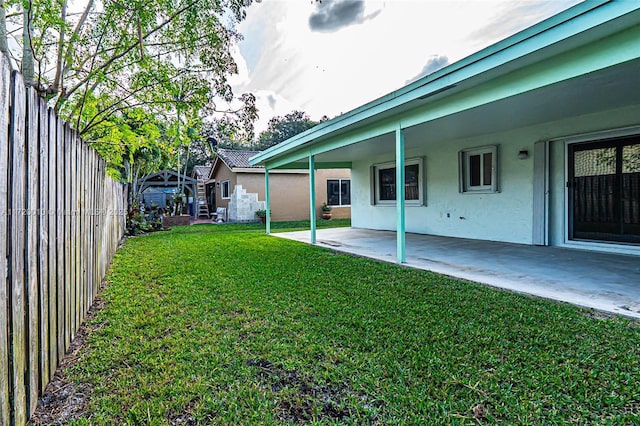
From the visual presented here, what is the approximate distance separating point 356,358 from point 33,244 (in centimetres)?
207

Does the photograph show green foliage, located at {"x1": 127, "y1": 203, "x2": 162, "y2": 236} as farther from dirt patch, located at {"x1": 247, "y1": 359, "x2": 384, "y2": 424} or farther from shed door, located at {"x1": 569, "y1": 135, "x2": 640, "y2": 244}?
shed door, located at {"x1": 569, "y1": 135, "x2": 640, "y2": 244}

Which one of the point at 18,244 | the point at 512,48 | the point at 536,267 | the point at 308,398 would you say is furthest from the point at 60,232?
the point at 536,267

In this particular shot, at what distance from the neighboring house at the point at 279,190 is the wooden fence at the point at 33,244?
13.2 meters

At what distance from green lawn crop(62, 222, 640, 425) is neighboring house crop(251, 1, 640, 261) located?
2208 mm

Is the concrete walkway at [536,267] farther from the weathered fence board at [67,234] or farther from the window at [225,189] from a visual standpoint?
the window at [225,189]

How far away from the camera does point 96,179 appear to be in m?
4.20

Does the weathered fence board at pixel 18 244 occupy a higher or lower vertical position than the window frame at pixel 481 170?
lower

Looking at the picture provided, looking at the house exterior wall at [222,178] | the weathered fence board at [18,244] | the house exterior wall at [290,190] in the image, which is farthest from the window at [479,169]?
the house exterior wall at [222,178]

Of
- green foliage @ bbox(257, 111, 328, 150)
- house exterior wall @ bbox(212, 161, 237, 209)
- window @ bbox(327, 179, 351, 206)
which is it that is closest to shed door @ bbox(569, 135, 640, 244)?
window @ bbox(327, 179, 351, 206)

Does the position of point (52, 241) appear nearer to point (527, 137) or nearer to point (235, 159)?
point (527, 137)

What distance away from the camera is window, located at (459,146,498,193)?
7.32 metres

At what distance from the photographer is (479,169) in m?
7.81

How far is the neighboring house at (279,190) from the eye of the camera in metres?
16.0

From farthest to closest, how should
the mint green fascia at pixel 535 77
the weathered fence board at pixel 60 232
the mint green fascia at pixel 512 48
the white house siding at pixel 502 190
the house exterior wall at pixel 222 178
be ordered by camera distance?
the house exterior wall at pixel 222 178, the white house siding at pixel 502 190, the mint green fascia at pixel 535 77, the mint green fascia at pixel 512 48, the weathered fence board at pixel 60 232
